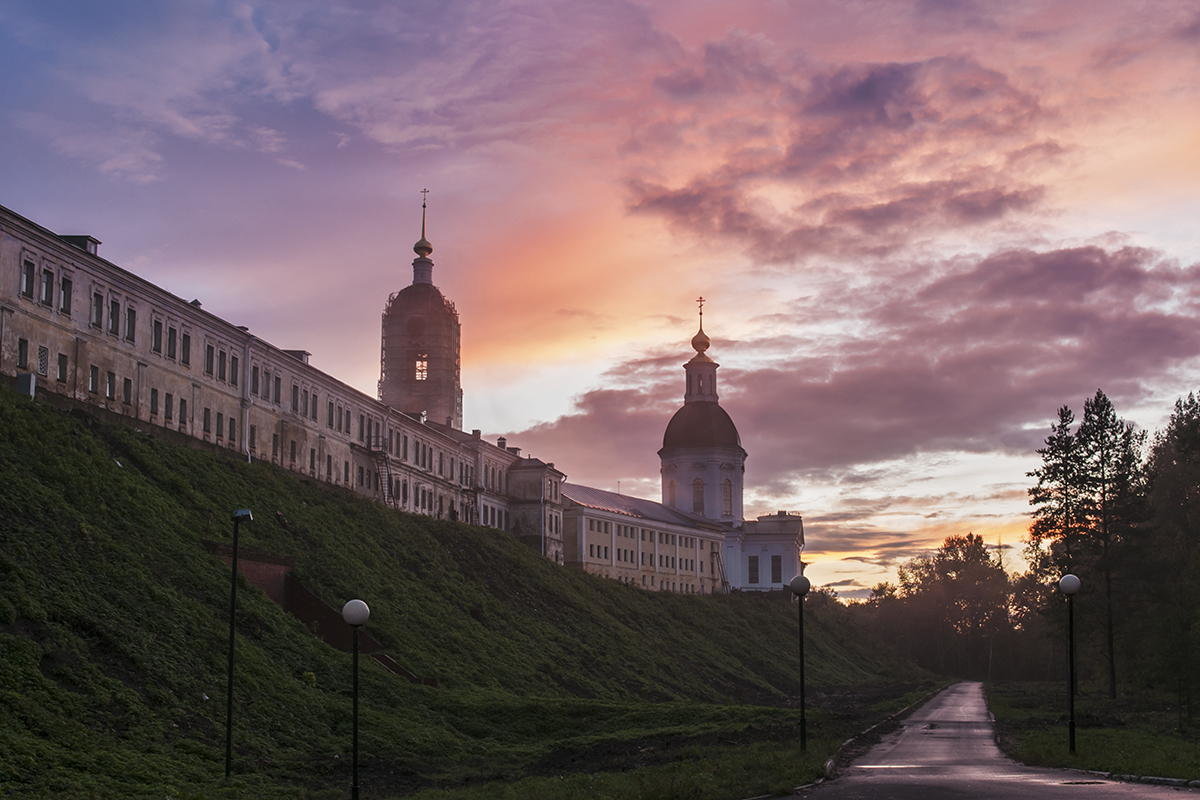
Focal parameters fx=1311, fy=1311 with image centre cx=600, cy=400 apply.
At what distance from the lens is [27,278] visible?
4944 cm

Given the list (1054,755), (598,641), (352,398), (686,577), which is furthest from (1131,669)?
(686,577)

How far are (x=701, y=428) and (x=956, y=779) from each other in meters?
122

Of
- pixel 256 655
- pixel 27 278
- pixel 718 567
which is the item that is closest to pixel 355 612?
pixel 256 655

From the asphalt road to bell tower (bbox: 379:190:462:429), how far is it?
3348 inches

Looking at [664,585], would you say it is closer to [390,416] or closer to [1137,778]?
[390,416]

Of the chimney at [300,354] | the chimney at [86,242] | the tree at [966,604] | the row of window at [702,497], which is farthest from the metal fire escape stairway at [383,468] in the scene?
the tree at [966,604]

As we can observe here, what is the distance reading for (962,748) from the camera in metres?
36.7

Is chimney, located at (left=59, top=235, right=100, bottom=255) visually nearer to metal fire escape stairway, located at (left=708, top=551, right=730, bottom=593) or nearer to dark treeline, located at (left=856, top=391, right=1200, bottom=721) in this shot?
dark treeline, located at (left=856, top=391, right=1200, bottom=721)

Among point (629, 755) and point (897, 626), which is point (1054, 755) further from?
point (897, 626)

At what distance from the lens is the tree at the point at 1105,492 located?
67.1 meters

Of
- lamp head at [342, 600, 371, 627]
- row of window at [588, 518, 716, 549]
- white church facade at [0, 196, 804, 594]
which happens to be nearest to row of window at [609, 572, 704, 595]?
white church facade at [0, 196, 804, 594]

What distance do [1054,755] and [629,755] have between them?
426 inches

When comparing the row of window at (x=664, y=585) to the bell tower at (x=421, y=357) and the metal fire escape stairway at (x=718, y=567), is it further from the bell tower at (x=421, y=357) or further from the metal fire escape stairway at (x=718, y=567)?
the bell tower at (x=421, y=357)

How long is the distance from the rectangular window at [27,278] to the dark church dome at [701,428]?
10377 cm
